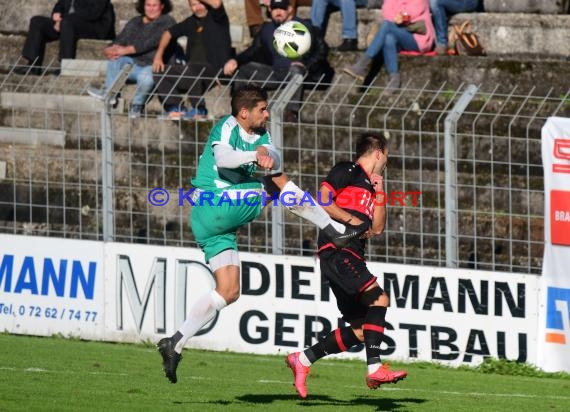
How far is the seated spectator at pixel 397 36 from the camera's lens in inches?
664

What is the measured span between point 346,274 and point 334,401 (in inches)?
43.5

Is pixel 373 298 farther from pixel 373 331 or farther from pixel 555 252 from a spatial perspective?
pixel 555 252

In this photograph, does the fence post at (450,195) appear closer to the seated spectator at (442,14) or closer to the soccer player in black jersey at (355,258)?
the soccer player in black jersey at (355,258)

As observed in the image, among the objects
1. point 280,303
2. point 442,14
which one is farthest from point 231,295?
point 442,14

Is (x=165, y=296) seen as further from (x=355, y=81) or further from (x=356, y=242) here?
(x=356, y=242)

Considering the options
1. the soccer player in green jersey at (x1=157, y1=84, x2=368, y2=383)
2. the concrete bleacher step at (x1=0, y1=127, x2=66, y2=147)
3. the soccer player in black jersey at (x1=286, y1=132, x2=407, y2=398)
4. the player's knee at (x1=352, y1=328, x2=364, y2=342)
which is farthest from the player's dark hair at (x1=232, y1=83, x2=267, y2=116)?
the concrete bleacher step at (x1=0, y1=127, x2=66, y2=147)

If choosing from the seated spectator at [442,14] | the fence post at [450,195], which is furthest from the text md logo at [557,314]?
the seated spectator at [442,14]

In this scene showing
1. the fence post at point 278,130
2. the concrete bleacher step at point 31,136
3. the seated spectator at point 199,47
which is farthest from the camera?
the seated spectator at point 199,47

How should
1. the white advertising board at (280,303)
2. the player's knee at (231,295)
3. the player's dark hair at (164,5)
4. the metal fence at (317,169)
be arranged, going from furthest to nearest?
the player's dark hair at (164,5) < the metal fence at (317,169) < the white advertising board at (280,303) < the player's knee at (231,295)

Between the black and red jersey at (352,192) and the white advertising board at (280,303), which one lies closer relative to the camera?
the black and red jersey at (352,192)

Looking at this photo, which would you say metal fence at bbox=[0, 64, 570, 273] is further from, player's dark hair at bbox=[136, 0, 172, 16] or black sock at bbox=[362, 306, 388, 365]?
black sock at bbox=[362, 306, 388, 365]

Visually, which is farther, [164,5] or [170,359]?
[164,5]

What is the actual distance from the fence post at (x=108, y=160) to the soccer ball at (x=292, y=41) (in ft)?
5.22

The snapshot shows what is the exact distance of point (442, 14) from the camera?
57.6ft
